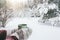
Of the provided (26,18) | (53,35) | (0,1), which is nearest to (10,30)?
(26,18)

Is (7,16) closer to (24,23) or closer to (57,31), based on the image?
(24,23)

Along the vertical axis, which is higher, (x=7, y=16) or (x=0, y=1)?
(x=0, y=1)

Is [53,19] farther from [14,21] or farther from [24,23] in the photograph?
[14,21]

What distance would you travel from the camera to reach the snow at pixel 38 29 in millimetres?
1134

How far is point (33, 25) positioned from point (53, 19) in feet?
0.67

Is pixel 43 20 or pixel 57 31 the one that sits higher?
pixel 43 20

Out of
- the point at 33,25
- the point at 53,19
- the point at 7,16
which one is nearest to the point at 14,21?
the point at 7,16

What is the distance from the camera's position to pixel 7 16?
3.99 ft

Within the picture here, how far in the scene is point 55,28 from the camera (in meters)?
1.14

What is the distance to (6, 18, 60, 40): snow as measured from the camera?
1134mm

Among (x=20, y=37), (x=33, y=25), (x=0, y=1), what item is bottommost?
(x=20, y=37)

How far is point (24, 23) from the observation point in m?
1.19

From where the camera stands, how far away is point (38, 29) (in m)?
1.16

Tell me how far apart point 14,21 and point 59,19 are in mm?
449
